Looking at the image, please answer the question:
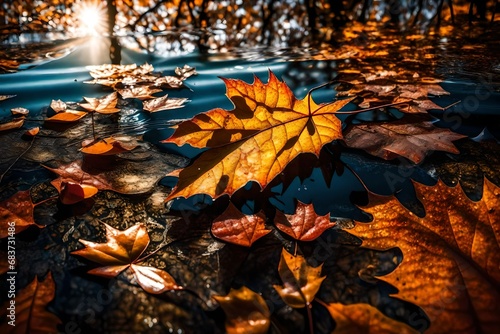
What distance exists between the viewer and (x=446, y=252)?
29.3 inches

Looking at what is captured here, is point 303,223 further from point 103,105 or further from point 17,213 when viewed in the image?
point 103,105

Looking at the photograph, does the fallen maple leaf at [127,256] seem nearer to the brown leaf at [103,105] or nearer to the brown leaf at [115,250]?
the brown leaf at [115,250]

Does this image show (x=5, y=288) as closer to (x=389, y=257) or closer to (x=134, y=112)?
(x=389, y=257)

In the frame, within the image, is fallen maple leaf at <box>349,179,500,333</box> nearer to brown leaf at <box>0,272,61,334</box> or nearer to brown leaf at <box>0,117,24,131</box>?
brown leaf at <box>0,272,61,334</box>

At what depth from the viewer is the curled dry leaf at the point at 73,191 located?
3.26 feet

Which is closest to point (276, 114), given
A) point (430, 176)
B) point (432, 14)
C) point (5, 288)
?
point (430, 176)

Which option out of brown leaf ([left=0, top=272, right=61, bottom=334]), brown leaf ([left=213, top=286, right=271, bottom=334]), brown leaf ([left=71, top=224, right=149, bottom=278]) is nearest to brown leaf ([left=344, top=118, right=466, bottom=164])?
brown leaf ([left=213, top=286, right=271, bottom=334])

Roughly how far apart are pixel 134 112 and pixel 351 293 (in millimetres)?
1379

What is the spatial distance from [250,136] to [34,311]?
702 mm

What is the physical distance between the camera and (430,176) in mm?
1083

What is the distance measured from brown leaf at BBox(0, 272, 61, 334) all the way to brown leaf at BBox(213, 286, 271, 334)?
35 cm

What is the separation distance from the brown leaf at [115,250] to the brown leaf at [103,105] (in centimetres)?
92

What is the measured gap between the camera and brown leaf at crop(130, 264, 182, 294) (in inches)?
29.3

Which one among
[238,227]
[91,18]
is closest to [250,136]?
[238,227]
